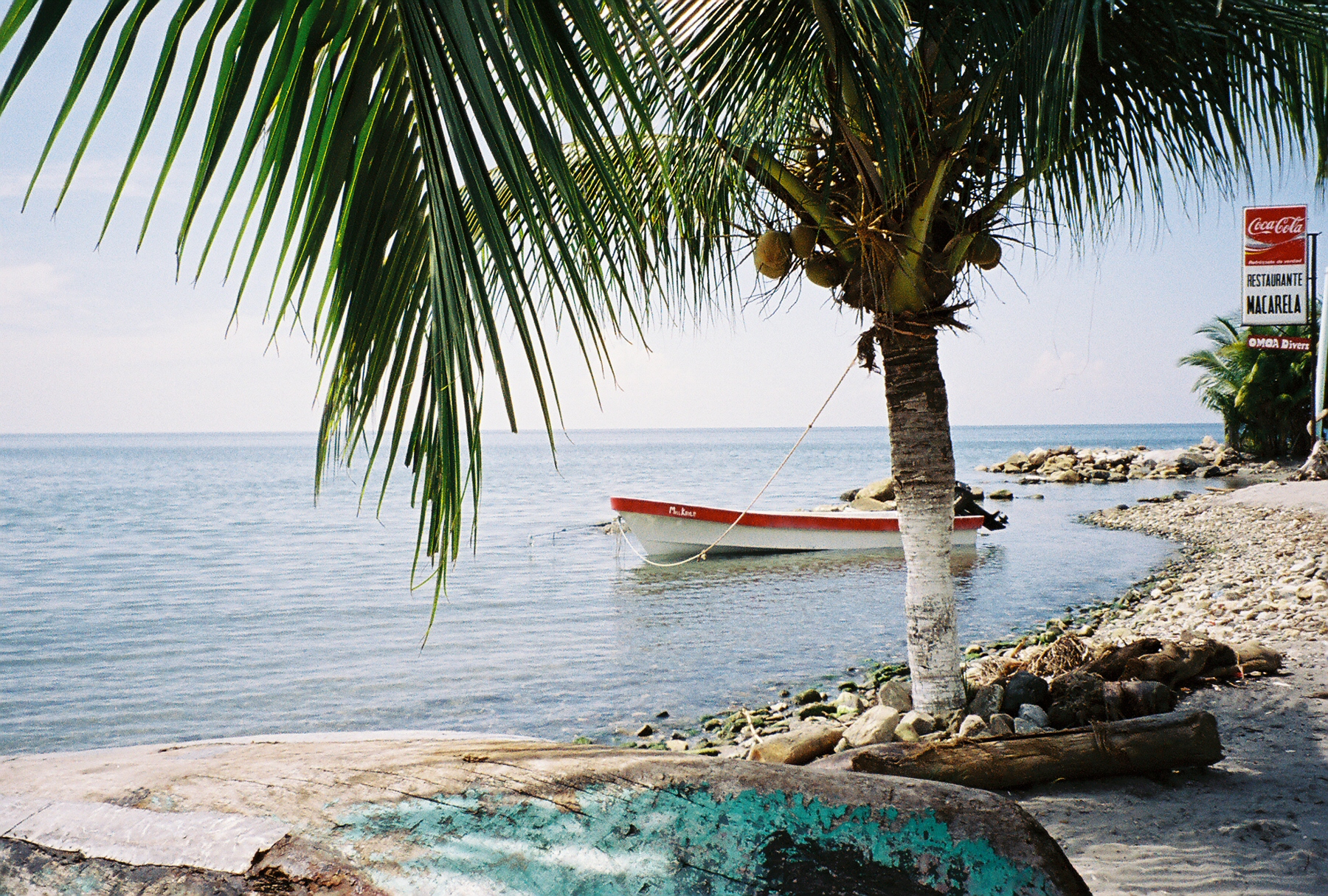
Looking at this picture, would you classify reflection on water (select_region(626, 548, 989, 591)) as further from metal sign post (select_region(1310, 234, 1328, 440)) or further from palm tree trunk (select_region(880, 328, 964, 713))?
palm tree trunk (select_region(880, 328, 964, 713))

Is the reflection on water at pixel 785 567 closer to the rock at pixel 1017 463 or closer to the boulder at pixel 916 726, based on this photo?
the boulder at pixel 916 726

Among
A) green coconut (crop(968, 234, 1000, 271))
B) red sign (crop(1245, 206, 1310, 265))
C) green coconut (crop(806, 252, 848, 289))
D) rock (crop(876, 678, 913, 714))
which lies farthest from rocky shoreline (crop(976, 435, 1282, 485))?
green coconut (crop(806, 252, 848, 289))

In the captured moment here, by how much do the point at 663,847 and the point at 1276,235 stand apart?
2144 cm

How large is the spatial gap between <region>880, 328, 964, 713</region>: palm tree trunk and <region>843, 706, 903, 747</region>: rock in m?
0.85

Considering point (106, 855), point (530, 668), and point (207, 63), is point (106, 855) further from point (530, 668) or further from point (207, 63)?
point (530, 668)

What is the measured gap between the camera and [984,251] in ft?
14.3

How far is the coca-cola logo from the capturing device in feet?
58.8

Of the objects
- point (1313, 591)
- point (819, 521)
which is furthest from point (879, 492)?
point (1313, 591)

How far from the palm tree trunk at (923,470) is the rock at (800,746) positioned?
1.10 meters

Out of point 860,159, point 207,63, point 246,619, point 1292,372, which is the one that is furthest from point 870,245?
point 1292,372

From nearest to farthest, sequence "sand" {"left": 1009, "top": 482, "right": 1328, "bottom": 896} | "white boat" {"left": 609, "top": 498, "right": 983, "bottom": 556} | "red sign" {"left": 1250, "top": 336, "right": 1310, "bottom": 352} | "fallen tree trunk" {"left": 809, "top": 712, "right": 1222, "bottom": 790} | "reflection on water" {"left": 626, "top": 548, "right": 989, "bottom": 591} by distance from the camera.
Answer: "sand" {"left": 1009, "top": 482, "right": 1328, "bottom": 896}, "fallen tree trunk" {"left": 809, "top": 712, "right": 1222, "bottom": 790}, "reflection on water" {"left": 626, "top": 548, "right": 989, "bottom": 591}, "white boat" {"left": 609, "top": 498, "right": 983, "bottom": 556}, "red sign" {"left": 1250, "top": 336, "right": 1310, "bottom": 352}

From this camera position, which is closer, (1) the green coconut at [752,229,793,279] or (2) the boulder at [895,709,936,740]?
(1) the green coconut at [752,229,793,279]

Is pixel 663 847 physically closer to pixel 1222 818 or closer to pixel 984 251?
pixel 1222 818

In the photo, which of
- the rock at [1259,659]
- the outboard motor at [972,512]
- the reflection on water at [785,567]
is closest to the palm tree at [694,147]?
the rock at [1259,659]
